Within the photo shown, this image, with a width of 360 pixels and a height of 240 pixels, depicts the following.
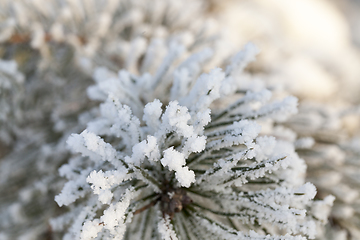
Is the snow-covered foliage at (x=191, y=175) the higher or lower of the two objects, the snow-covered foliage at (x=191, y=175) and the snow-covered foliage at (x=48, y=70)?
the lower

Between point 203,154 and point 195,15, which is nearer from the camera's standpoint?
point 203,154

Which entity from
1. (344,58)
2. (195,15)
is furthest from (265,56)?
(344,58)

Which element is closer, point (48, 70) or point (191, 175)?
point (191, 175)

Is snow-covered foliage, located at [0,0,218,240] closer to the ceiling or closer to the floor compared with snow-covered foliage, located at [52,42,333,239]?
closer to the ceiling

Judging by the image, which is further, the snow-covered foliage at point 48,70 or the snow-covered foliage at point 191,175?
the snow-covered foliage at point 48,70

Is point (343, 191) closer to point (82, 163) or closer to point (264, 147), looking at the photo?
point (264, 147)

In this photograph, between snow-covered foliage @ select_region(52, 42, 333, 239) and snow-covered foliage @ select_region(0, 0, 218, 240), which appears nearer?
snow-covered foliage @ select_region(52, 42, 333, 239)

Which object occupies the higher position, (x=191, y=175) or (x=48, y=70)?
(x=48, y=70)

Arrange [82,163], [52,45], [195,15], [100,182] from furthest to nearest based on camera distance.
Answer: [195,15], [52,45], [82,163], [100,182]
